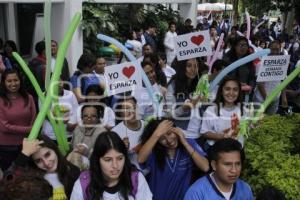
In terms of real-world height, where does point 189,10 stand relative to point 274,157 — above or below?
above

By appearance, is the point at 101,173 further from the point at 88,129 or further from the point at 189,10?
the point at 189,10

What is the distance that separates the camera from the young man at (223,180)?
271 centimetres

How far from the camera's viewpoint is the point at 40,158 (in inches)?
118

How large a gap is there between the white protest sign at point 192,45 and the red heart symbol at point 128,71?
893 millimetres

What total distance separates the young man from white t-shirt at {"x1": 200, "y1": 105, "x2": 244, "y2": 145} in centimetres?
112

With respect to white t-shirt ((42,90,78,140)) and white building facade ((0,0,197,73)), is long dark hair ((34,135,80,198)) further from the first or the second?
white building facade ((0,0,197,73))

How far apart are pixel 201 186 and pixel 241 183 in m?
0.32

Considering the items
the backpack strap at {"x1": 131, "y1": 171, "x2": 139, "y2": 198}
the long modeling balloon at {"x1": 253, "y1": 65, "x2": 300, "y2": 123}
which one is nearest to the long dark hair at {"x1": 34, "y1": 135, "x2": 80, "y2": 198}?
the backpack strap at {"x1": 131, "y1": 171, "x2": 139, "y2": 198}

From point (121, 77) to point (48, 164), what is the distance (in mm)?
1699

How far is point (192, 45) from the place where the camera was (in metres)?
5.23

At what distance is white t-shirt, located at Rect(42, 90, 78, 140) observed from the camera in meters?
4.48

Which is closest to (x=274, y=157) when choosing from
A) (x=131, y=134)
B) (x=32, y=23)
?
(x=131, y=134)

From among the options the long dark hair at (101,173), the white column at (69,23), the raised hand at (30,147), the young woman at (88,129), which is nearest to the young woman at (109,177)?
the long dark hair at (101,173)

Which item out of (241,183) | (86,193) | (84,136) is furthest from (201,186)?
(84,136)
